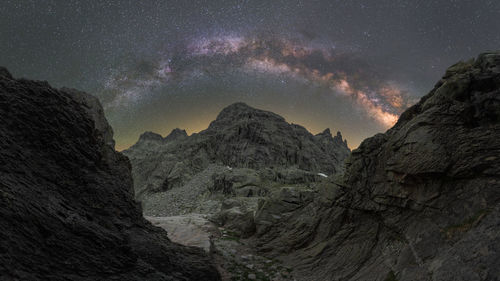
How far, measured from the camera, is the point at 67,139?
10758 mm

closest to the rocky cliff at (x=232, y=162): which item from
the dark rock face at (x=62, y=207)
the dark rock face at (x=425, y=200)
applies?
the dark rock face at (x=425, y=200)

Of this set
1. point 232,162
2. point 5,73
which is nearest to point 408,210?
point 5,73

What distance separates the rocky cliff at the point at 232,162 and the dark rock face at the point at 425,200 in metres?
52.7

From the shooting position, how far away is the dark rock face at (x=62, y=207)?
670 cm

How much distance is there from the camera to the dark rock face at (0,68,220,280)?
670 centimetres

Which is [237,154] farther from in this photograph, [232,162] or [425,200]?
[425,200]

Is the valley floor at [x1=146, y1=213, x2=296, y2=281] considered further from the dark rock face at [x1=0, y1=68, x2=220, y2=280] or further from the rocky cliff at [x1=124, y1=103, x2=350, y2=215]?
the rocky cliff at [x1=124, y1=103, x2=350, y2=215]

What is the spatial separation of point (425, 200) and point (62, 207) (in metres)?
18.2

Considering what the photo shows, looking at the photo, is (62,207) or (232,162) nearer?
(62,207)

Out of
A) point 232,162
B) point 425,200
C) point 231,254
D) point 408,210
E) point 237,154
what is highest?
point 237,154

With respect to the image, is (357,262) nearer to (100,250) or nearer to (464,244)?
(464,244)

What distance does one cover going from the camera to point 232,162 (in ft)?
372

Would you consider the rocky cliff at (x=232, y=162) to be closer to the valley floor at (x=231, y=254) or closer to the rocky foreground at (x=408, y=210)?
the valley floor at (x=231, y=254)

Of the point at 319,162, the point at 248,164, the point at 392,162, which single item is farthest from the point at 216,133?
the point at 392,162
